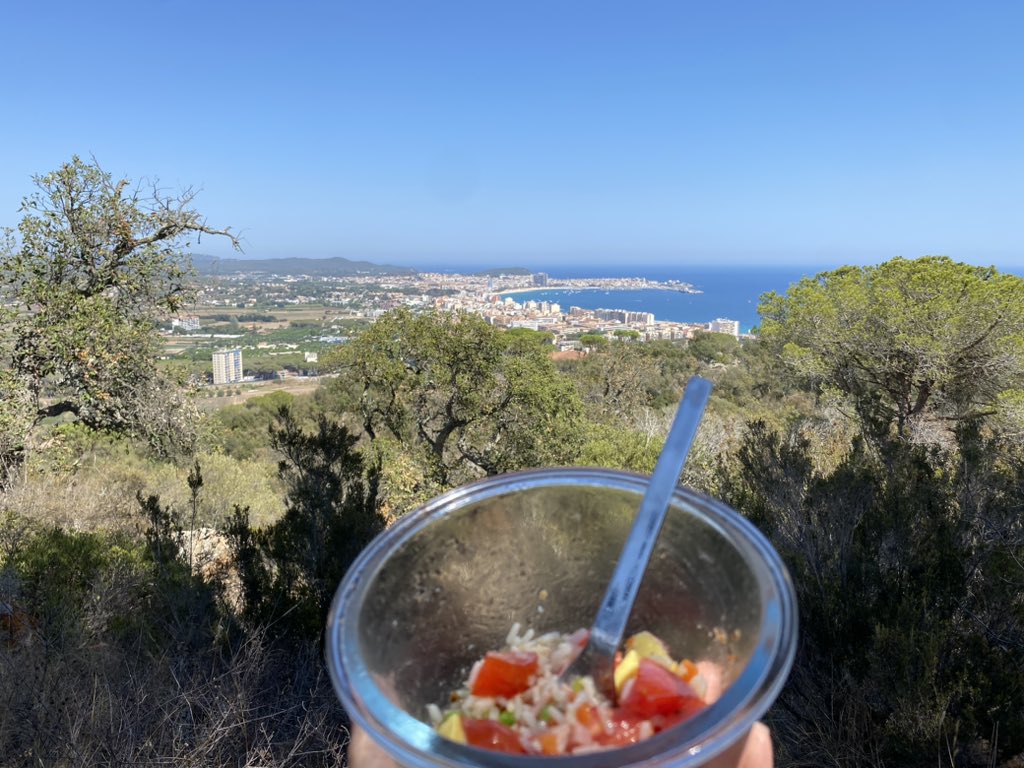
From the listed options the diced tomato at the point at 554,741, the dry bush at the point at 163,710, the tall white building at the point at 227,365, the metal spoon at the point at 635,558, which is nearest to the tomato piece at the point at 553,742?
the diced tomato at the point at 554,741

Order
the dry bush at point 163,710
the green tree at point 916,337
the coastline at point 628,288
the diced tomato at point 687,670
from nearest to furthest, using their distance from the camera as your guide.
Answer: the diced tomato at point 687,670
the dry bush at point 163,710
the green tree at point 916,337
the coastline at point 628,288

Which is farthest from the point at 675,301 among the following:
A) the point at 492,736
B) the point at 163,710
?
the point at 492,736

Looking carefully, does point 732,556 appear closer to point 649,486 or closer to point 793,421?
point 649,486

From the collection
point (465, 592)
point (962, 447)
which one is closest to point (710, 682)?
point (465, 592)

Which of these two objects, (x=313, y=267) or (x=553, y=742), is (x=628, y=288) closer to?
(x=313, y=267)

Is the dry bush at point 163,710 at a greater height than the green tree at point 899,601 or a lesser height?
lesser

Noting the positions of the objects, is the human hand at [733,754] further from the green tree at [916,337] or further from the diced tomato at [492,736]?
the green tree at [916,337]
